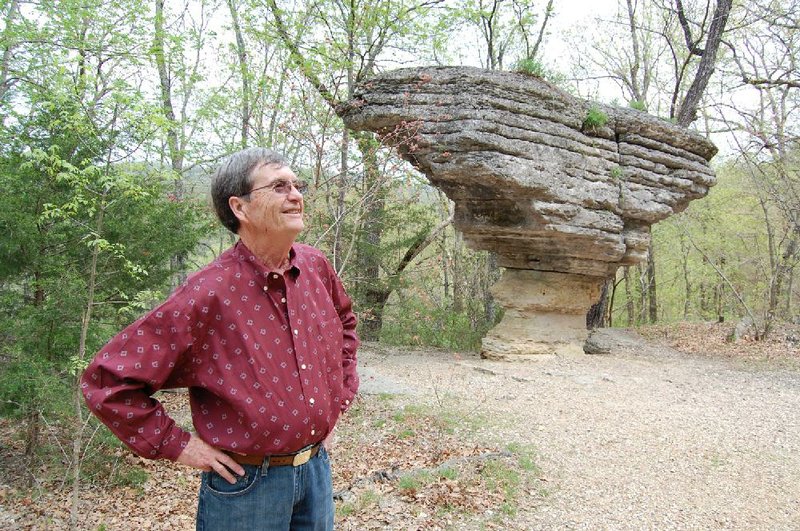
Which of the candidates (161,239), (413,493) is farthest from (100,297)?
(413,493)

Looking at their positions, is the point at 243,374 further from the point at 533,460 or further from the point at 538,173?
the point at 538,173

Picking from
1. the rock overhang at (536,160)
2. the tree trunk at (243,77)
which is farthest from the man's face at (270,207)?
the tree trunk at (243,77)

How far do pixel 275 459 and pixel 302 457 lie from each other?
10cm

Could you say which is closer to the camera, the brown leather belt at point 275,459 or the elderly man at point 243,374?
the elderly man at point 243,374

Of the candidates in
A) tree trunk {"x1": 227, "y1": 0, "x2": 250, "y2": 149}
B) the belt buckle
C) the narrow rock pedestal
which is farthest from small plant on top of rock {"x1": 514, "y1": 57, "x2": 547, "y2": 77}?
the belt buckle

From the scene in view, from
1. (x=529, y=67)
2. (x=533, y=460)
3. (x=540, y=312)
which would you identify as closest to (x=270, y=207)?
(x=533, y=460)

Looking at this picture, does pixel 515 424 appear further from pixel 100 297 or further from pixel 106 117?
pixel 106 117

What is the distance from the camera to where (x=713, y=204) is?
18.1m

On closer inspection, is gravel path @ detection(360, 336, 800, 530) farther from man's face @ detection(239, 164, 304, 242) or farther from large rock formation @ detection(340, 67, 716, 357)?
man's face @ detection(239, 164, 304, 242)

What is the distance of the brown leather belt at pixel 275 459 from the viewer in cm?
181

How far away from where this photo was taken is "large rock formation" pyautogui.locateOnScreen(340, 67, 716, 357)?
8.16 metres

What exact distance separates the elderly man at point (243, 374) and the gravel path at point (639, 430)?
2813 mm

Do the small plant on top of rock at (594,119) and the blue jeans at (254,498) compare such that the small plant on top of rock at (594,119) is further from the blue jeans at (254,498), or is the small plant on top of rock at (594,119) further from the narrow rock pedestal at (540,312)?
the blue jeans at (254,498)

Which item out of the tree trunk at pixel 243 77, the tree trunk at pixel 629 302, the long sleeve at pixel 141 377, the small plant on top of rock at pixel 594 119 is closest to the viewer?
the long sleeve at pixel 141 377
